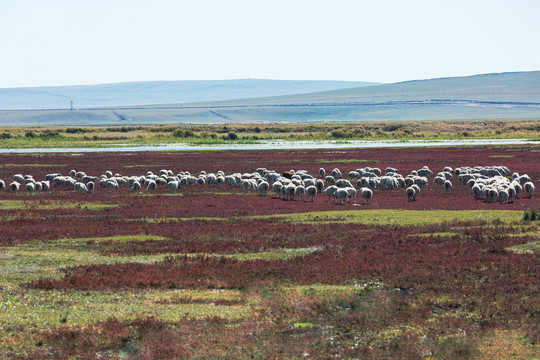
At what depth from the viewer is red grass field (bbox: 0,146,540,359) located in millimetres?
17156

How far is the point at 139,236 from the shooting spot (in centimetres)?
3225

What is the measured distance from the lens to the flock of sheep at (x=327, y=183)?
152 ft

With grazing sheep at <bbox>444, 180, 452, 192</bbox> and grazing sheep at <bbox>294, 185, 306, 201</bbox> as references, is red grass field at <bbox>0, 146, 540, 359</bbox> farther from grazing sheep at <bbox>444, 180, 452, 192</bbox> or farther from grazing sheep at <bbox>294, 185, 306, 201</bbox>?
grazing sheep at <bbox>444, 180, 452, 192</bbox>

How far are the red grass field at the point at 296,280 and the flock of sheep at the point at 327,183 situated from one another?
5.16 feet

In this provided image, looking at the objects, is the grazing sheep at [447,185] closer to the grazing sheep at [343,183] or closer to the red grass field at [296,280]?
the grazing sheep at [343,183]

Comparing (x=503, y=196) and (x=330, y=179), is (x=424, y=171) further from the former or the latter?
Result: (x=503, y=196)

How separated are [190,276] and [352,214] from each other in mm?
16848

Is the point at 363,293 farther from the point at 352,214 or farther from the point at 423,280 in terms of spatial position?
the point at 352,214

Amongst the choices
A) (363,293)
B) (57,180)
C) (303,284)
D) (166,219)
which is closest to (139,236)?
(166,219)

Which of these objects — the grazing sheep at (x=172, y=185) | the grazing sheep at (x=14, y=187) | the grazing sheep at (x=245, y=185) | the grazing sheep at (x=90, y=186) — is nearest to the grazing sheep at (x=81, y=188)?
the grazing sheep at (x=90, y=186)

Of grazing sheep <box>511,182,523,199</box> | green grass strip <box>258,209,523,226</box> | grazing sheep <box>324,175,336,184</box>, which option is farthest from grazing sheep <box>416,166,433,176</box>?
green grass strip <box>258,209,523,226</box>

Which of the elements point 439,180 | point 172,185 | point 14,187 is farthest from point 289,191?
point 14,187

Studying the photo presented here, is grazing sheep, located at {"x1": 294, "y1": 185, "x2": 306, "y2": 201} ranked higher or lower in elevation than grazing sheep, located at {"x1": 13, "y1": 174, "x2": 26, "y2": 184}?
higher

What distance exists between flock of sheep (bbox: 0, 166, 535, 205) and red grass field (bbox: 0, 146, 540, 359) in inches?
61.9
